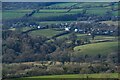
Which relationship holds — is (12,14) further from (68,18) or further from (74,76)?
(74,76)

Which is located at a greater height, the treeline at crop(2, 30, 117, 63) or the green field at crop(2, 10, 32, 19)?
the green field at crop(2, 10, 32, 19)

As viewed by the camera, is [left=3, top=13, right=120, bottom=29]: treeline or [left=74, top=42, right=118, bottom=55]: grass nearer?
[left=74, top=42, right=118, bottom=55]: grass

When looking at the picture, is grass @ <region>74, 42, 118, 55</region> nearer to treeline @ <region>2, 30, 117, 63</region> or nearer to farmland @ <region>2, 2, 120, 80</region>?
farmland @ <region>2, 2, 120, 80</region>

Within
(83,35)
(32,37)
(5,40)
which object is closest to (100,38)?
(83,35)

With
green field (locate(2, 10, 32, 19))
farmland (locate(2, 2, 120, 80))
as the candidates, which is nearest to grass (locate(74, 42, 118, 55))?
farmland (locate(2, 2, 120, 80))

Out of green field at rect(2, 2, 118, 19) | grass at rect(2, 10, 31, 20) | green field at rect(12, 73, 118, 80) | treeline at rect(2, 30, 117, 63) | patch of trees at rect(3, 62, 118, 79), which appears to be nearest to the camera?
green field at rect(12, 73, 118, 80)

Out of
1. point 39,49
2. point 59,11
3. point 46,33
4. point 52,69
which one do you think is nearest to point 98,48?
point 39,49

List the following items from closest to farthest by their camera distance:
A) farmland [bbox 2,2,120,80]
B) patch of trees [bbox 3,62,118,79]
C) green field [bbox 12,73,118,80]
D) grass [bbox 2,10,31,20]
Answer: green field [bbox 12,73,118,80] → patch of trees [bbox 3,62,118,79] → farmland [bbox 2,2,120,80] → grass [bbox 2,10,31,20]

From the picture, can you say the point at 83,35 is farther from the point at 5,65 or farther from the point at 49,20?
the point at 5,65

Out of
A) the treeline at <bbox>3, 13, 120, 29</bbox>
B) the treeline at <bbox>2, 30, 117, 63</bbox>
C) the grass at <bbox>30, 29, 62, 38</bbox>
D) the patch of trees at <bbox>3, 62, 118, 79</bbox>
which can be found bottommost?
the patch of trees at <bbox>3, 62, 118, 79</bbox>
